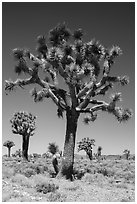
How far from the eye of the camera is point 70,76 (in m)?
12.7

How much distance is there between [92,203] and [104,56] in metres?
7.61

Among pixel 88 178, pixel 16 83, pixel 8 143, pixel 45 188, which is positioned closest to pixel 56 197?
pixel 45 188

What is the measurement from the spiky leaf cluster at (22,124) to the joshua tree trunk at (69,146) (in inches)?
555

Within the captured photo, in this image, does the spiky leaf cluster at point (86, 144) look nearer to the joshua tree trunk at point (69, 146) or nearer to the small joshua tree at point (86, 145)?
the small joshua tree at point (86, 145)

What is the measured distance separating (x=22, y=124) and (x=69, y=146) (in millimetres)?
14636

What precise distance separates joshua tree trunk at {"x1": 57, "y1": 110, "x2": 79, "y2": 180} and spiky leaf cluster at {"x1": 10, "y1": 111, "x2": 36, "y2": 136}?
46.2 ft

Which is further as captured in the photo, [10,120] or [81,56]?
[10,120]

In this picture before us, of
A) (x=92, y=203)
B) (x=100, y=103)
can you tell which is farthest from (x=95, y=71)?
(x=92, y=203)

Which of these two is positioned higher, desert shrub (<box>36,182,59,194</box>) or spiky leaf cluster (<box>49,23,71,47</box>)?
spiky leaf cluster (<box>49,23,71,47</box>)

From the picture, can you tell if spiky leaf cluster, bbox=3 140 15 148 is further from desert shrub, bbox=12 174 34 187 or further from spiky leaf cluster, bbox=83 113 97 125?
desert shrub, bbox=12 174 34 187

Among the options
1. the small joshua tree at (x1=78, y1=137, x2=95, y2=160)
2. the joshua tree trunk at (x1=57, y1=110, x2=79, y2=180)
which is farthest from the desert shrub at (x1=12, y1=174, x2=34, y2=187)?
the small joshua tree at (x1=78, y1=137, x2=95, y2=160)

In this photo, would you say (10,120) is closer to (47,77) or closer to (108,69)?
(47,77)

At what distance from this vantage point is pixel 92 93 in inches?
518

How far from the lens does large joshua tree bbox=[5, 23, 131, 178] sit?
42.0 feet
